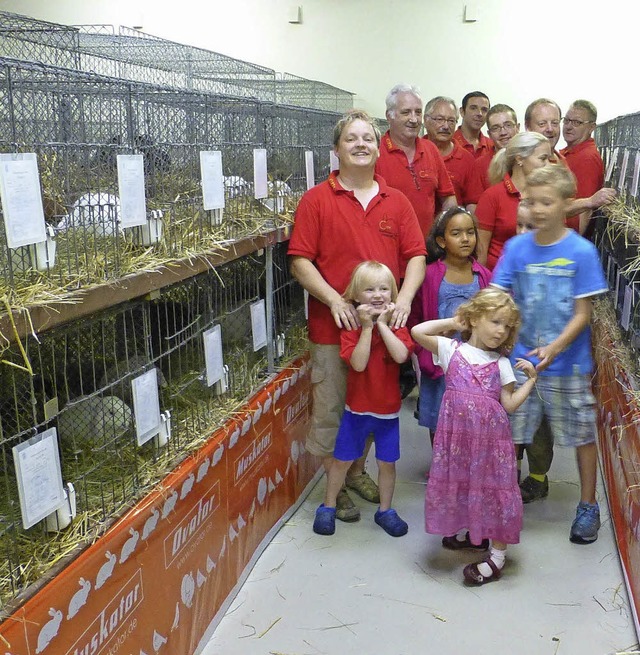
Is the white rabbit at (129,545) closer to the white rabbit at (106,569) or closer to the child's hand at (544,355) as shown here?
the white rabbit at (106,569)

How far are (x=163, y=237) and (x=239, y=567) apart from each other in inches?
51.0

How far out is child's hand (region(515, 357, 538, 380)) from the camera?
273cm

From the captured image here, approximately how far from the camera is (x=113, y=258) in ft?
6.58

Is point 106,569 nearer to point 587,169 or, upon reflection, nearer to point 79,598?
point 79,598

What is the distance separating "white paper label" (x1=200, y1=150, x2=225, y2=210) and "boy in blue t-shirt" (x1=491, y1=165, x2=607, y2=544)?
110cm

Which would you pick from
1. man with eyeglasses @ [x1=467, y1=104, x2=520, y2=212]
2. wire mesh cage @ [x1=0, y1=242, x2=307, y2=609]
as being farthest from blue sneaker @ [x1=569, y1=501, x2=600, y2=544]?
man with eyeglasses @ [x1=467, y1=104, x2=520, y2=212]

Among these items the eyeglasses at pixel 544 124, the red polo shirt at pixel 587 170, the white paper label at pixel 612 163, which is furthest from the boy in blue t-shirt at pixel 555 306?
the white paper label at pixel 612 163

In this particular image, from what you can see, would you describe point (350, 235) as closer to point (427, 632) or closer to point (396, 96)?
point (396, 96)

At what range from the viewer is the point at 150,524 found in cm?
209

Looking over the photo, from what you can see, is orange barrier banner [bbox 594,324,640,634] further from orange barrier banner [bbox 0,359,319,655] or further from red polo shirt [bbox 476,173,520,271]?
orange barrier banner [bbox 0,359,319,655]

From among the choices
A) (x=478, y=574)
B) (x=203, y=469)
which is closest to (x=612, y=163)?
(x=478, y=574)

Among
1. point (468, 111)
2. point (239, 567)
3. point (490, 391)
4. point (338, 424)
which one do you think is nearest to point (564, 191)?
point (490, 391)

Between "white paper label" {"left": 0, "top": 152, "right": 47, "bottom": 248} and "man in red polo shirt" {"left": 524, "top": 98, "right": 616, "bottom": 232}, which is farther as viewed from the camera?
"man in red polo shirt" {"left": 524, "top": 98, "right": 616, "bottom": 232}

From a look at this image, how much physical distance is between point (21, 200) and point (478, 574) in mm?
2127
